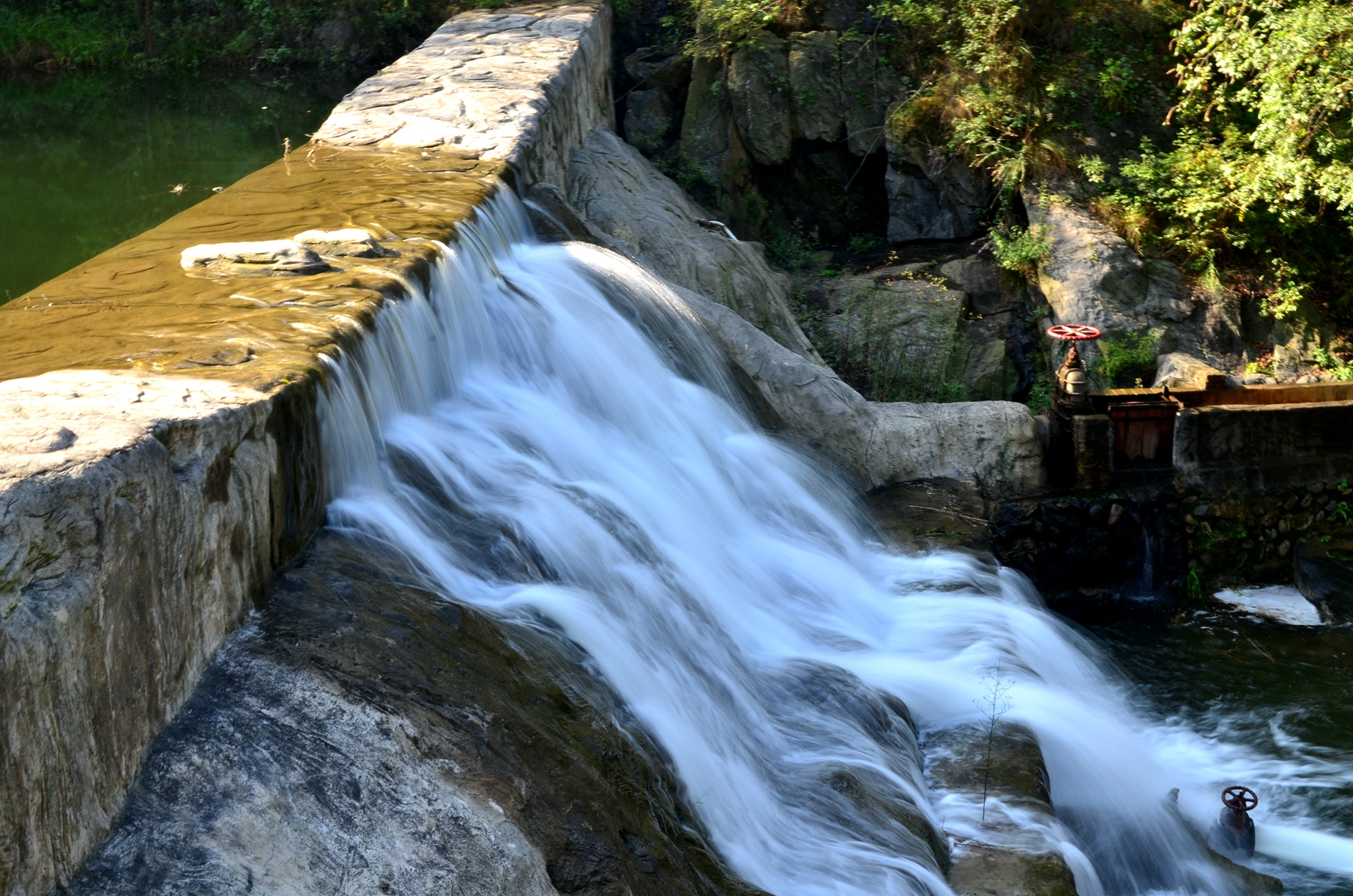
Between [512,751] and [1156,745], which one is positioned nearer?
[512,751]

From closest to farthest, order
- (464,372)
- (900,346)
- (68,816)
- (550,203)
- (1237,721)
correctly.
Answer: (68,816) → (464,372) → (1237,721) → (550,203) → (900,346)

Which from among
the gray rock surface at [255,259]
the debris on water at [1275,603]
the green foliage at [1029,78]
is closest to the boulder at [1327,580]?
the debris on water at [1275,603]

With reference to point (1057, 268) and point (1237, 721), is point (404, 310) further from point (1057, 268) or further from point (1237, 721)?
point (1057, 268)

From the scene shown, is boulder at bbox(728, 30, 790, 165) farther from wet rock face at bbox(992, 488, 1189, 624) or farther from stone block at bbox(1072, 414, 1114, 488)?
wet rock face at bbox(992, 488, 1189, 624)

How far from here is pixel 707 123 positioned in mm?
12305

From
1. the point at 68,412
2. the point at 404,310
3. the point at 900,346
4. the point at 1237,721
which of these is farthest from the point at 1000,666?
the point at 900,346

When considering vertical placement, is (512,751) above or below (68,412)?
below

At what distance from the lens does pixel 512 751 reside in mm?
3051

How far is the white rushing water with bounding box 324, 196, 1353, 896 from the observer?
3.96 meters

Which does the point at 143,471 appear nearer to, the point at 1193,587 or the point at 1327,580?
the point at 1193,587

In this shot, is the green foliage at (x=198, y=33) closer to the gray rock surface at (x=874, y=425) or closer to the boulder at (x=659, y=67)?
the boulder at (x=659, y=67)

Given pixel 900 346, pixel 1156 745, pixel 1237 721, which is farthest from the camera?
pixel 900 346

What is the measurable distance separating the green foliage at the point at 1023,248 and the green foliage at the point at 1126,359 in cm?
119

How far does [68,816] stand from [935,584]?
4.79 meters
